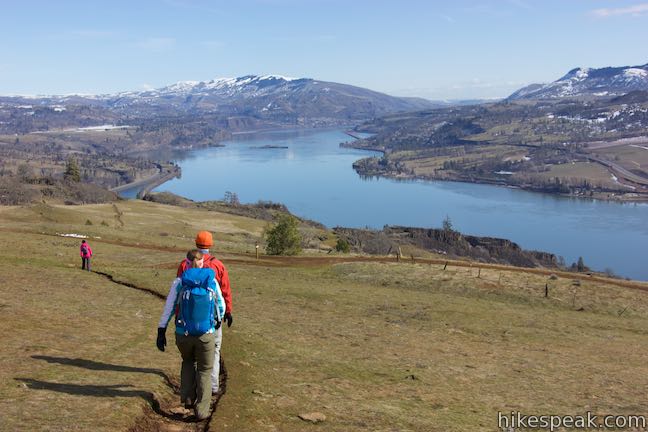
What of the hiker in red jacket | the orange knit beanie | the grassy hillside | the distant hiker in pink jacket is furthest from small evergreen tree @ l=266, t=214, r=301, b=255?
the orange knit beanie

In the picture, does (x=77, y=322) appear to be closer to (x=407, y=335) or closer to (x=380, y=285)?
(x=407, y=335)

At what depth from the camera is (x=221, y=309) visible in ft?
45.0

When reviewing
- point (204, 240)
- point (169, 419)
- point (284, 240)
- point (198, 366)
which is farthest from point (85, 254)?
point (284, 240)

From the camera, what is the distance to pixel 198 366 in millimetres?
13609

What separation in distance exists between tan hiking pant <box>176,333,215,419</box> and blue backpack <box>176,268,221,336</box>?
0.73 ft

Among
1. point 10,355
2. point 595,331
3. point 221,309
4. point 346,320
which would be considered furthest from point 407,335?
point 10,355

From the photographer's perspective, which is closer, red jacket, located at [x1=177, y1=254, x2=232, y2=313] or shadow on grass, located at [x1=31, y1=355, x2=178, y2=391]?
red jacket, located at [x1=177, y1=254, x2=232, y2=313]

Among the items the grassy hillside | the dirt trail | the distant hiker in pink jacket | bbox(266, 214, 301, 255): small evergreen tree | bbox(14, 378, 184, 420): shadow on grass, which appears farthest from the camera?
bbox(266, 214, 301, 255): small evergreen tree

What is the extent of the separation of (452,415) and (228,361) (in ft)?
24.2

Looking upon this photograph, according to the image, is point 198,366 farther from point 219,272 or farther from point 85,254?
point 85,254

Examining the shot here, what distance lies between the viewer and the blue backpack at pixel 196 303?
13039 millimetres

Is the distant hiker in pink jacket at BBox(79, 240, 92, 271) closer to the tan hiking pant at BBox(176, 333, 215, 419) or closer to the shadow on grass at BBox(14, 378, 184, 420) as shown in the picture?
the shadow on grass at BBox(14, 378, 184, 420)

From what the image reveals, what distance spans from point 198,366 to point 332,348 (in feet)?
30.9

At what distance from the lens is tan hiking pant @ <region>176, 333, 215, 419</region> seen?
13.3 metres
